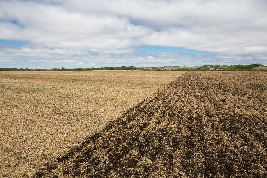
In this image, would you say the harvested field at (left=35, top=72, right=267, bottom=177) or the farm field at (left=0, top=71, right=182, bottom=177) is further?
the farm field at (left=0, top=71, right=182, bottom=177)

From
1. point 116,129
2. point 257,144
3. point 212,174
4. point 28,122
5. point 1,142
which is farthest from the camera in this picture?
point 28,122

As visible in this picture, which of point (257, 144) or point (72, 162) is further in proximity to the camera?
point (257, 144)

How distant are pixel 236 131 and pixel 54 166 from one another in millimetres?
8745

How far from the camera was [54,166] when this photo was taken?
9578 mm

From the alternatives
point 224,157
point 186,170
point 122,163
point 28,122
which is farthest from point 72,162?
point 28,122

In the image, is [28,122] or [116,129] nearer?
[116,129]

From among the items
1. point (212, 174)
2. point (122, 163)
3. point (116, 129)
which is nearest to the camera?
point (212, 174)

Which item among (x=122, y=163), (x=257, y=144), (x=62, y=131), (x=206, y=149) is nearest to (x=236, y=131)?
(x=257, y=144)

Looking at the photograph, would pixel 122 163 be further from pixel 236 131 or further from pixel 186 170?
pixel 236 131

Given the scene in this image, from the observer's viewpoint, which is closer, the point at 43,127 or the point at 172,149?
the point at 172,149

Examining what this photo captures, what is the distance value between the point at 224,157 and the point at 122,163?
3761mm

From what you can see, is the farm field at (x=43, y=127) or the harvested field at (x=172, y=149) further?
the farm field at (x=43, y=127)

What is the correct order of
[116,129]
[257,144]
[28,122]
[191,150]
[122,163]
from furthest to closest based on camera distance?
[28,122], [116,129], [257,144], [191,150], [122,163]

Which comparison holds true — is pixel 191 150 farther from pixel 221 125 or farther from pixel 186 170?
pixel 221 125
